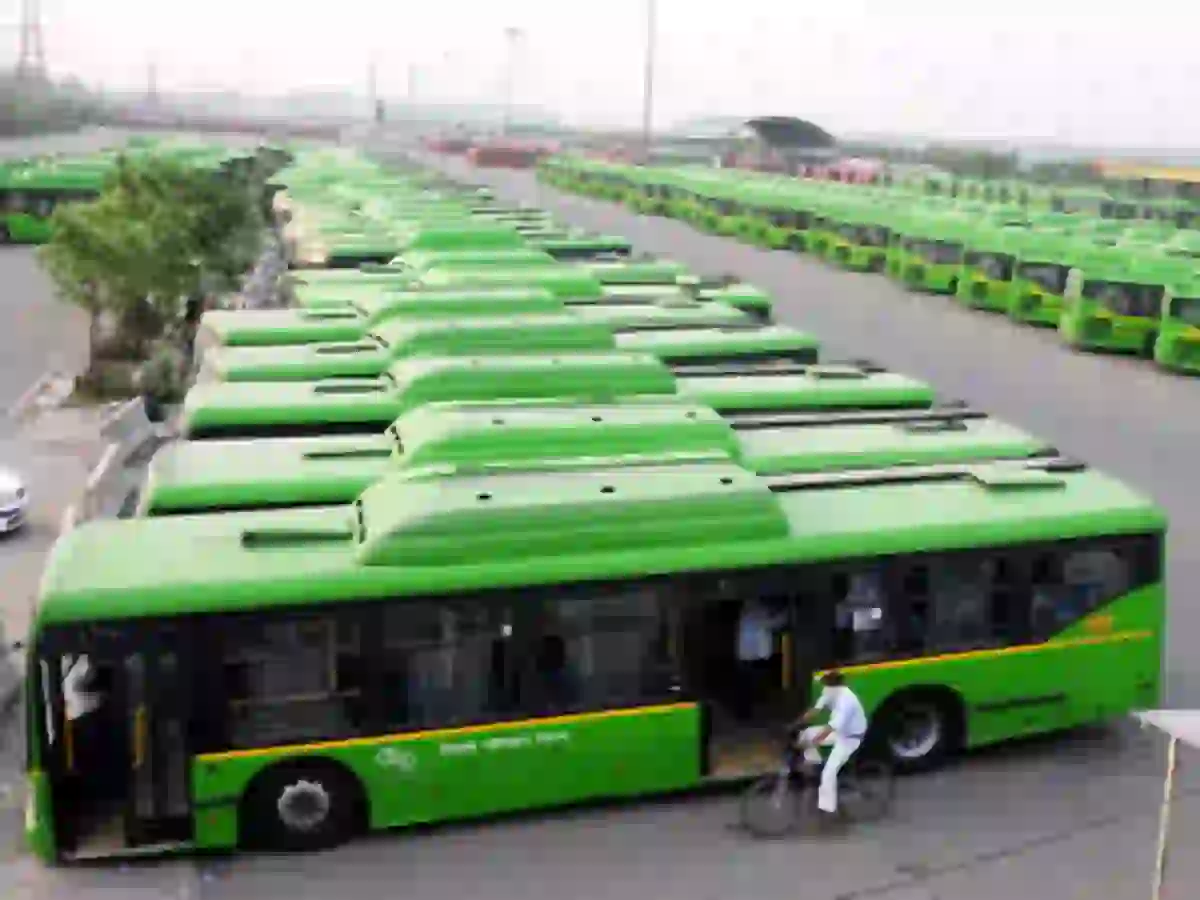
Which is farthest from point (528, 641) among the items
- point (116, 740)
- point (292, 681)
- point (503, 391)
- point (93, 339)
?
point (93, 339)

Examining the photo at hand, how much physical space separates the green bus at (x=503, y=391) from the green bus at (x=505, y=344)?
539 mm

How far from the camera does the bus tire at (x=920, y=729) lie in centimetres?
884

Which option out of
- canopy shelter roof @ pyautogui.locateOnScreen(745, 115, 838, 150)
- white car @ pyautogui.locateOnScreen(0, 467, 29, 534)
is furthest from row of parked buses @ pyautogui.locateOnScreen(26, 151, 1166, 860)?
canopy shelter roof @ pyautogui.locateOnScreen(745, 115, 838, 150)

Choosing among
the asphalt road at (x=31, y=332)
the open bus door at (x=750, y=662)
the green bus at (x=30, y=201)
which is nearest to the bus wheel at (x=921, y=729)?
the open bus door at (x=750, y=662)

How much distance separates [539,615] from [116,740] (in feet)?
7.38

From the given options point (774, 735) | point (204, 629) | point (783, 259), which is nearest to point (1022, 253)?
point (783, 259)

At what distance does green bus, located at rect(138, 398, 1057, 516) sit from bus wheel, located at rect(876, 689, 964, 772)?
6.38ft

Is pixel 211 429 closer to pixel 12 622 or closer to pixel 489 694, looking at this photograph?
pixel 12 622

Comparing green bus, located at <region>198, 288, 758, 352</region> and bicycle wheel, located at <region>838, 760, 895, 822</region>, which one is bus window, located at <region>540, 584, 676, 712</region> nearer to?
bicycle wheel, located at <region>838, 760, 895, 822</region>

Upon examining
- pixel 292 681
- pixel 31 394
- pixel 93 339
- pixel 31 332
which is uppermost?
pixel 292 681

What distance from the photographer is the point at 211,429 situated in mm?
11484

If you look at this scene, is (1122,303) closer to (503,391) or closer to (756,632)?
(503,391)

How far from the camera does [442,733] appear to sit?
7.79m

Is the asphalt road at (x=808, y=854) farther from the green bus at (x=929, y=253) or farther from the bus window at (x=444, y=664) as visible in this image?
the green bus at (x=929, y=253)
